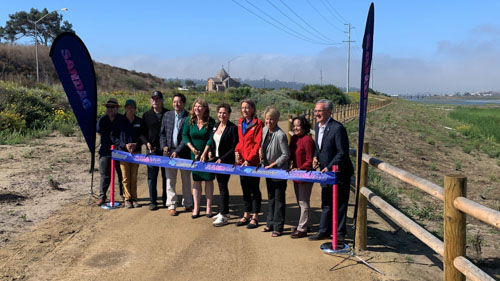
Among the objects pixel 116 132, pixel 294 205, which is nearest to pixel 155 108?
pixel 116 132

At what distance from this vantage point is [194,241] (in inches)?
211

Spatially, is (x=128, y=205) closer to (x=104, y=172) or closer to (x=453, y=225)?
(x=104, y=172)

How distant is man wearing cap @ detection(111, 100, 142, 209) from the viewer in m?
6.82

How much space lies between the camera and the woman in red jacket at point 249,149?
562 cm

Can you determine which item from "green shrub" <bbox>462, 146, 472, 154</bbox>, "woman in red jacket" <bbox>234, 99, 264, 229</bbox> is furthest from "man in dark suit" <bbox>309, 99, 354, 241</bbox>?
"green shrub" <bbox>462, 146, 472, 154</bbox>

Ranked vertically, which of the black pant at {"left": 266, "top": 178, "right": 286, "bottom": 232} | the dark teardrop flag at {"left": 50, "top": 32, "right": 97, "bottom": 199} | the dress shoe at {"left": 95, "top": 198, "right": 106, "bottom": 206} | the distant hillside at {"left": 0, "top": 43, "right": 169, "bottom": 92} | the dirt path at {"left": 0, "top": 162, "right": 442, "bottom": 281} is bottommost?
the dirt path at {"left": 0, "top": 162, "right": 442, "bottom": 281}

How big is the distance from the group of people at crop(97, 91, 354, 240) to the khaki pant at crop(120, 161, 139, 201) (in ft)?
0.05

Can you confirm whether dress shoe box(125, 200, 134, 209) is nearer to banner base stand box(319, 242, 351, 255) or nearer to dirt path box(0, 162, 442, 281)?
dirt path box(0, 162, 442, 281)

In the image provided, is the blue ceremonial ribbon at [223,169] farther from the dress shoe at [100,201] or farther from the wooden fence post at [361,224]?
the dress shoe at [100,201]

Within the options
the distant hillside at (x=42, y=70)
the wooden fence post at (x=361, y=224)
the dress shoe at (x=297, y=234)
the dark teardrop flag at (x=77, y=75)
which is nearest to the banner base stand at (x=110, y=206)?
the dark teardrop flag at (x=77, y=75)

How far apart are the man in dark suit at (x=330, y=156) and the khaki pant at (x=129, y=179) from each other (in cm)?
321

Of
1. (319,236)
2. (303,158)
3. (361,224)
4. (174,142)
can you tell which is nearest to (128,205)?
(174,142)

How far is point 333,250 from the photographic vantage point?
4.98m

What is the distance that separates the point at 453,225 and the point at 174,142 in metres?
4.34
